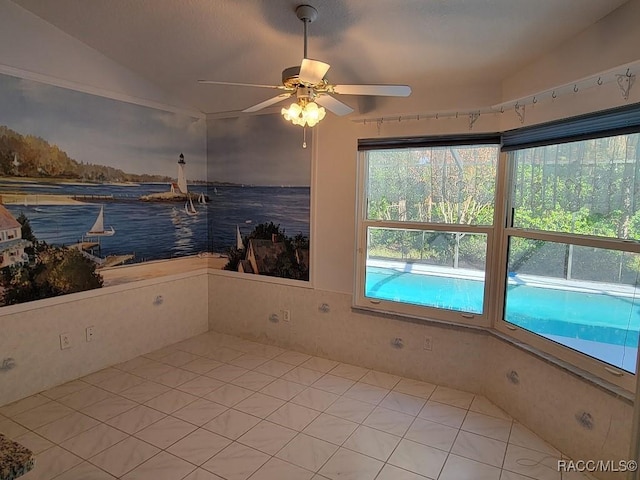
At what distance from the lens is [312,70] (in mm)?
1782

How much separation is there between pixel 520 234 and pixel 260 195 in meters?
2.33

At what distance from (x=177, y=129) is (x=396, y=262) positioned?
244cm

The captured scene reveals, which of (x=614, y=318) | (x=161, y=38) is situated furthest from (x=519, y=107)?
(x=161, y=38)

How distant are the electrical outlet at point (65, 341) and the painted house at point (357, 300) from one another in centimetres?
3

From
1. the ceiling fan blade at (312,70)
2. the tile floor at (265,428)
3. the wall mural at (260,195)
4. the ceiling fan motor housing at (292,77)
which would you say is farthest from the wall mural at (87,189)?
the ceiling fan blade at (312,70)

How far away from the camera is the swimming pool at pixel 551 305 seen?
2133 mm

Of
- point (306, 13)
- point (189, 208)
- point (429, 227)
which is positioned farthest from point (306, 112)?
point (189, 208)

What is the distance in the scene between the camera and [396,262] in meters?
3.38

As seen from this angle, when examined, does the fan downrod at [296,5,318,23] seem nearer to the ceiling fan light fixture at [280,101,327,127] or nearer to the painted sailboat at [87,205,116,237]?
the ceiling fan light fixture at [280,101,327,127]

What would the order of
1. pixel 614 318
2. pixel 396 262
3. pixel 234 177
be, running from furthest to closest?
pixel 234 177 < pixel 396 262 < pixel 614 318

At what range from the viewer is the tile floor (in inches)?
87.5

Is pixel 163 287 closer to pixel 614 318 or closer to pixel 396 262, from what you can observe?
pixel 396 262

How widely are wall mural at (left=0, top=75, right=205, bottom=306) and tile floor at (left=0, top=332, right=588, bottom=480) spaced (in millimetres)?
893

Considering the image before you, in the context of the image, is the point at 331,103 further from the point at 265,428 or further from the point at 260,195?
the point at 265,428
